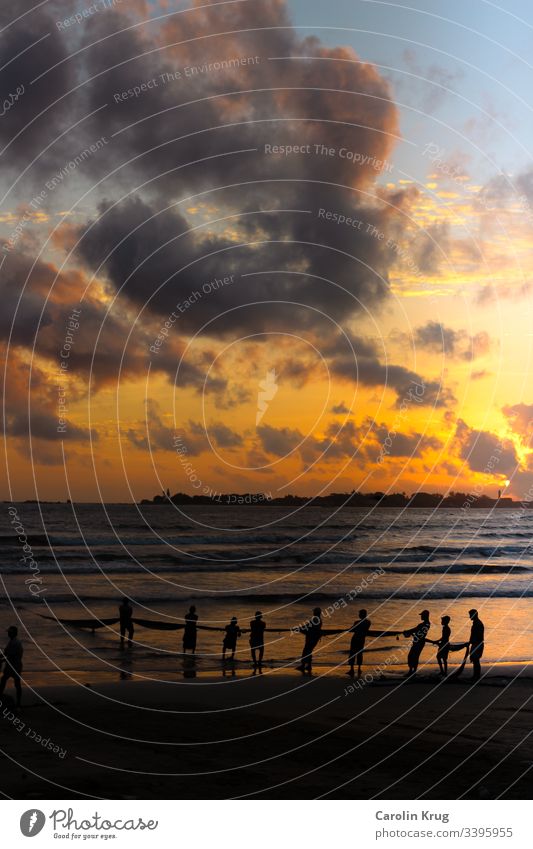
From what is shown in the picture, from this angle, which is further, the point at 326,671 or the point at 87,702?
the point at 326,671

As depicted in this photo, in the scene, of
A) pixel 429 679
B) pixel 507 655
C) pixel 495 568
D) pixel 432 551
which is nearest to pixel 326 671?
pixel 429 679

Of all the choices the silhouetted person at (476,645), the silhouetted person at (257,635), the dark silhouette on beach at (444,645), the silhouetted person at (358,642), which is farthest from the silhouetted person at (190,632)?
the silhouetted person at (476,645)

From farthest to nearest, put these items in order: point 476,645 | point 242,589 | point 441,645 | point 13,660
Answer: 1. point 242,589
2. point 441,645
3. point 476,645
4. point 13,660

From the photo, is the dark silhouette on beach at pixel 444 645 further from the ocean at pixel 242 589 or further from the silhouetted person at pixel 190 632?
the silhouetted person at pixel 190 632

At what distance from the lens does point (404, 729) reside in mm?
21828

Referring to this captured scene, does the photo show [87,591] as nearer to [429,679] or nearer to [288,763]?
[429,679]

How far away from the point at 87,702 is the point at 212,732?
513cm

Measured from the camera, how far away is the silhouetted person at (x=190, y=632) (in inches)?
1355

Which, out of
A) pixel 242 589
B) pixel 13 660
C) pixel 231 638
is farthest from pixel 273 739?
pixel 242 589

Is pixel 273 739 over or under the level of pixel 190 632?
under

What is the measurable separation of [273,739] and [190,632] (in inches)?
571

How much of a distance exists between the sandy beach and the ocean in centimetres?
411

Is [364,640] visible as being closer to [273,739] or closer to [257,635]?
[257,635]

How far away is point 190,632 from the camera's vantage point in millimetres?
34594
